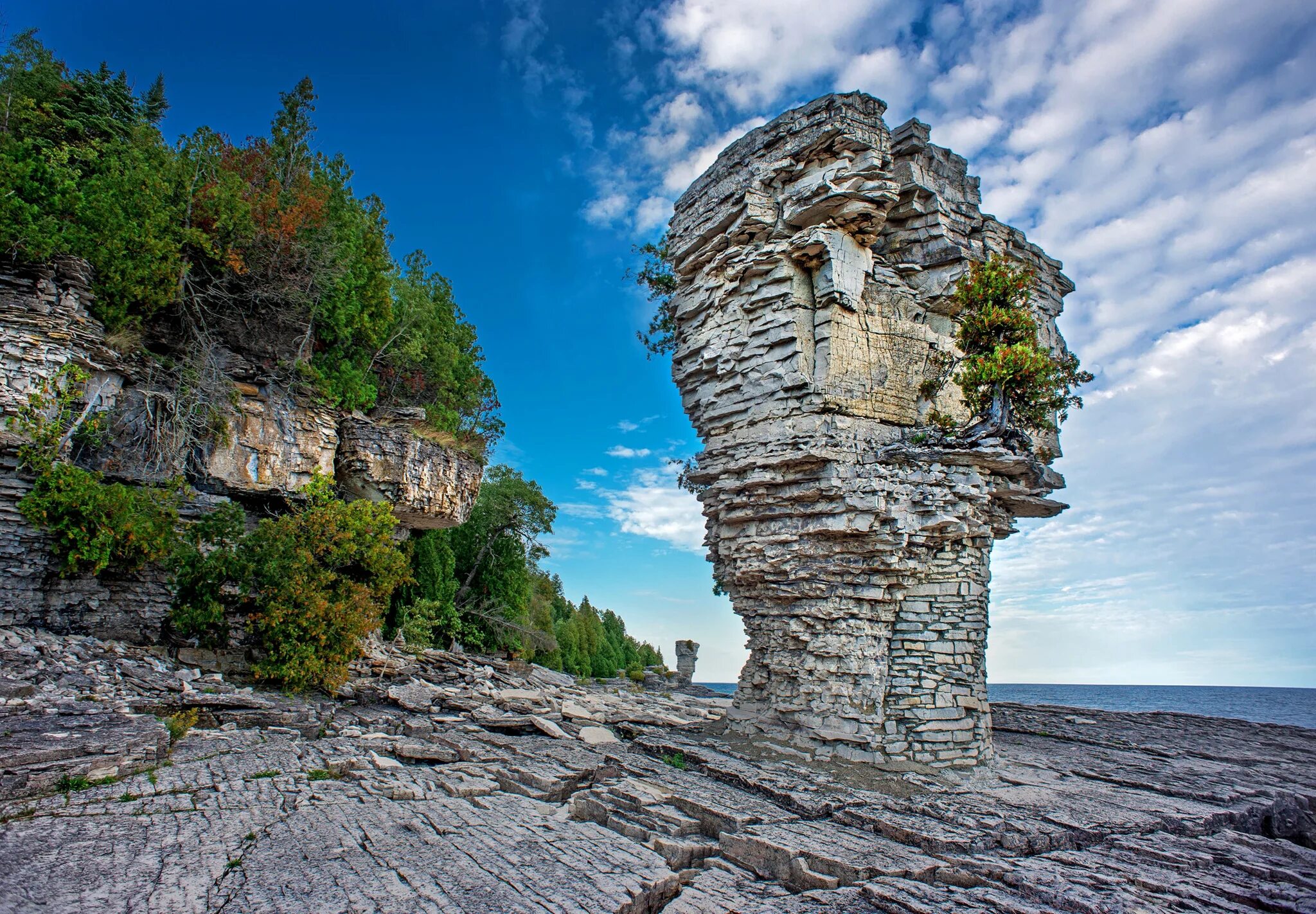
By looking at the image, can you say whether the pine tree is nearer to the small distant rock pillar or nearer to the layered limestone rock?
the layered limestone rock

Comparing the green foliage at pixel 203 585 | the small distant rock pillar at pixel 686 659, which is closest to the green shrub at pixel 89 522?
the green foliage at pixel 203 585

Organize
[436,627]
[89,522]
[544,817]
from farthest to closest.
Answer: [436,627] → [89,522] → [544,817]

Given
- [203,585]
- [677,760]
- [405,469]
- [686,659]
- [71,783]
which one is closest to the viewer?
[71,783]

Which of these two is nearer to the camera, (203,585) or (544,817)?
(544,817)

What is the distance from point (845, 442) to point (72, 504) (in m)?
13.9

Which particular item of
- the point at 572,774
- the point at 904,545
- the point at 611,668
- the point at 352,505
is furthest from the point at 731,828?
the point at 611,668

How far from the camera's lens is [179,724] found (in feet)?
29.5

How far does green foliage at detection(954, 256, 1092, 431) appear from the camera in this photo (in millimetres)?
10453

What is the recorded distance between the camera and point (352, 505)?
14.3m

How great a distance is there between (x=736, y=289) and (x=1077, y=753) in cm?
1104

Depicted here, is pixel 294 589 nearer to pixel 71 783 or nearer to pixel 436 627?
pixel 71 783

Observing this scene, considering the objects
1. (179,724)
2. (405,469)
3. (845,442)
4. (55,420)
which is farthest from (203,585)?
(845,442)

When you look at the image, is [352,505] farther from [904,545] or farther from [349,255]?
[904,545]

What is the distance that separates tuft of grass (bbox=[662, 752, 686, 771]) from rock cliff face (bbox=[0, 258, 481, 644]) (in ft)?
34.9
